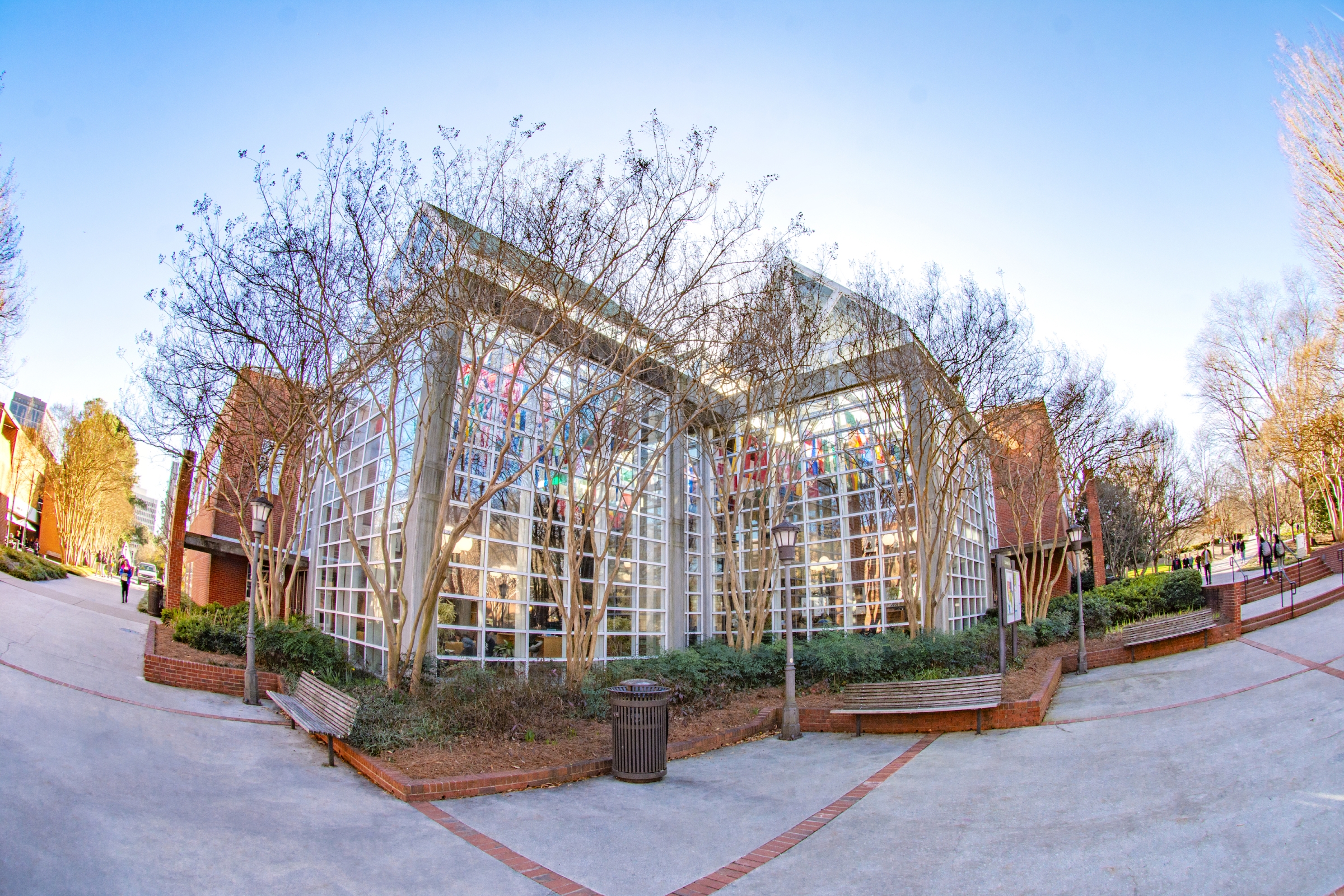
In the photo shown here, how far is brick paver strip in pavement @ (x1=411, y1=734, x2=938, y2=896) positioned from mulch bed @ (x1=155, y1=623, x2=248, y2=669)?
8724 mm

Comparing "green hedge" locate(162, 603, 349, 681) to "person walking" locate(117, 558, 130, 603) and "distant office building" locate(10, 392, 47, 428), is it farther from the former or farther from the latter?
"distant office building" locate(10, 392, 47, 428)

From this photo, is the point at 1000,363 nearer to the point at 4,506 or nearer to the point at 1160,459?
the point at 1160,459

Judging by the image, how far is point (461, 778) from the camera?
7484 millimetres

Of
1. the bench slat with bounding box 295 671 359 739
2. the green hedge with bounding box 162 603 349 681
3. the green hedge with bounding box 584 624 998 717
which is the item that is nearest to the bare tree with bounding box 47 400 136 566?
the green hedge with bounding box 162 603 349 681

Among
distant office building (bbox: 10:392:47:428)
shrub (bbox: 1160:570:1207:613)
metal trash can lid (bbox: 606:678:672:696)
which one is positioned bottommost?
metal trash can lid (bbox: 606:678:672:696)

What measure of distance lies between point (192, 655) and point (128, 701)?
4.76 metres

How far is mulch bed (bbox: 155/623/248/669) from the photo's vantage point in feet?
44.2

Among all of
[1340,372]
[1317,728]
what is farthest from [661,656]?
[1340,372]

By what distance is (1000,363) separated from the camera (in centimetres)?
1513

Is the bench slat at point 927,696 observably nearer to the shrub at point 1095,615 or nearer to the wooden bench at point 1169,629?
the wooden bench at point 1169,629

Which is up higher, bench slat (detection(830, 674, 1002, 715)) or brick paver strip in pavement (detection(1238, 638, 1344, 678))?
brick paver strip in pavement (detection(1238, 638, 1344, 678))

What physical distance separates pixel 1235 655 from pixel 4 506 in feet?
194

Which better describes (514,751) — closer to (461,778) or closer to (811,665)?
(461,778)

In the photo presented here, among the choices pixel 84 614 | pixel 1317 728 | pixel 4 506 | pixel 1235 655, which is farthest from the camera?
pixel 4 506
